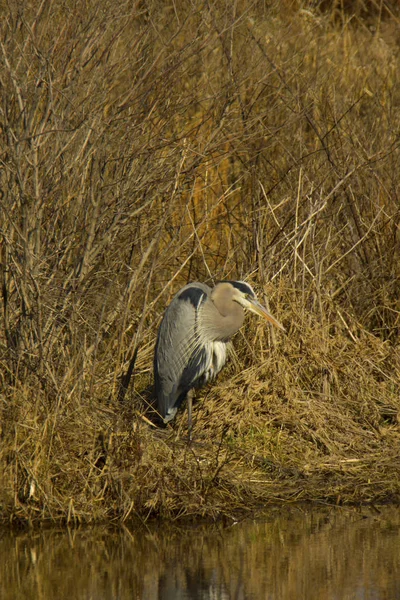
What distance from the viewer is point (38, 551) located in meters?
4.70

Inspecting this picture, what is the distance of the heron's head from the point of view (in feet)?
20.4

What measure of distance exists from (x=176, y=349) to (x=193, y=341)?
12cm

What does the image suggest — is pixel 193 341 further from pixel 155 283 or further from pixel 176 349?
pixel 155 283

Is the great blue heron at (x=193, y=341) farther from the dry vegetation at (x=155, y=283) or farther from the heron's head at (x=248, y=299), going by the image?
the dry vegetation at (x=155, y=283)

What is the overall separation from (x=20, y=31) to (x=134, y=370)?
2244 mm

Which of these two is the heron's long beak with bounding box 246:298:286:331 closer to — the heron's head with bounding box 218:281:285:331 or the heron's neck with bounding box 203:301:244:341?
the heron's head with bounding box 218:281:285:331

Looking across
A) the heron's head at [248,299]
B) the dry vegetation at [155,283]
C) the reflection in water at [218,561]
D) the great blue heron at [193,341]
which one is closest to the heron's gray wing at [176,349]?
the great blue heron at [193,341]

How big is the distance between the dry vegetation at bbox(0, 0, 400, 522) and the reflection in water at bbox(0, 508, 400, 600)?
24cm

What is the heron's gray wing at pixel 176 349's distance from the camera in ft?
20.8

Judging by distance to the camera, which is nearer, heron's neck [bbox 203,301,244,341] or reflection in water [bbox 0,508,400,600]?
reflection in water [bbox 0,508,400,600]

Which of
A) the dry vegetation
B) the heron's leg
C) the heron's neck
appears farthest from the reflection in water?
the heron's neck

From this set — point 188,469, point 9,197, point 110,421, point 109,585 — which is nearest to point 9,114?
point 9,197

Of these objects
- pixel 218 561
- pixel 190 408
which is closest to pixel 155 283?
pixel 190 408

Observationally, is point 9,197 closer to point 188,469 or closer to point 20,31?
point 20,31
